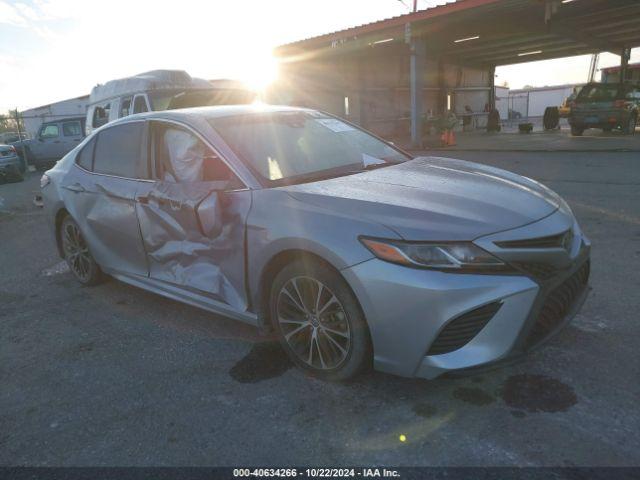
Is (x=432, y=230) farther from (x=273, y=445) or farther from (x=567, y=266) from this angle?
(x=273, y=445)

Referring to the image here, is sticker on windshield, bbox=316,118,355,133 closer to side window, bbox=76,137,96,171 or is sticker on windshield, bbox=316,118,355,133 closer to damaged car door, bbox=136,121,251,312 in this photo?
damaged car door, bbox=136,121,251,312

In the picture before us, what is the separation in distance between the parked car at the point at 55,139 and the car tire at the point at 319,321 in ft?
56.5

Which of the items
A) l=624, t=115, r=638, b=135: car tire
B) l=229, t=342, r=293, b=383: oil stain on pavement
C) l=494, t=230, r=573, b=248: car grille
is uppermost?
l=494, t=230, r=573, b=248: car grille

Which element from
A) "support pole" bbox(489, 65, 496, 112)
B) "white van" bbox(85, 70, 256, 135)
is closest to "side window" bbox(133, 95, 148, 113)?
"white van" bbox(85, 70, 256, 135)

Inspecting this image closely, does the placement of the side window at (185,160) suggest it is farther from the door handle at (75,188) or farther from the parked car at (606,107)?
the parked car at (606,107)

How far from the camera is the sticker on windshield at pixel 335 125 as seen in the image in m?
3.72

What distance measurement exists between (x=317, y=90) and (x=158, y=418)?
2170 centimetres

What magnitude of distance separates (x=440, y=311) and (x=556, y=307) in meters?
0.66

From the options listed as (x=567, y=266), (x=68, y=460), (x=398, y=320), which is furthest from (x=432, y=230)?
(x=68, y=460)

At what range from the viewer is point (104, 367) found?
3.07 meters

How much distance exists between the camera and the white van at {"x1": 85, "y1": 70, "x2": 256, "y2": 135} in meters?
10.1

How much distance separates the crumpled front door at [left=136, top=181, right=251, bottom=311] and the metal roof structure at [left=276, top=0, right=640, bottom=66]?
1362 centimetres

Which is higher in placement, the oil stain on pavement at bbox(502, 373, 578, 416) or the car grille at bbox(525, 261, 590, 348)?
the car grille at bbox(525, 261, 590, 348)

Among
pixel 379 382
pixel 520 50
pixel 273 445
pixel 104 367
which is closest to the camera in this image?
pixel 273 445
